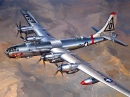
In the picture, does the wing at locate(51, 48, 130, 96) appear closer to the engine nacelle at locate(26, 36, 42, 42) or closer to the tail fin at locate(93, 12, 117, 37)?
the engine nacelle at locate(26, 36, 42, 42)

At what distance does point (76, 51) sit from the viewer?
48.7m

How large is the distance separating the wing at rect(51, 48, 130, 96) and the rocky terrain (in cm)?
457

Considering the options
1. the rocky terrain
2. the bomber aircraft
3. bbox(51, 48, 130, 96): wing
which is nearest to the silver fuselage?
the bomber aircraft

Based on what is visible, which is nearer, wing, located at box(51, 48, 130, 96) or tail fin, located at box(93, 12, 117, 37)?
wing, located at box(51, 48, 130, 96)

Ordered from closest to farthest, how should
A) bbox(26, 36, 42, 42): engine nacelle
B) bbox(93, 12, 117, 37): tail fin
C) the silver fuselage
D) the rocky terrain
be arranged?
1. the rocky terrain
2. the silver fuselage
3. bbox(26, 36, 42, 42): engine nacelle
4. bbox(93, 12, 117, 37): tail fin

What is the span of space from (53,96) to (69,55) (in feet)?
25.9

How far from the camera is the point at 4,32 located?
5184 cm

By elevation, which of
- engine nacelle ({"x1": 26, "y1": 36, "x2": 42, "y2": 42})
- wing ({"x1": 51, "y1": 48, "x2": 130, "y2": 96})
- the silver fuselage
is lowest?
wing ({"x1": 51, "y1": 48, "x2": 130, "y2": 96})

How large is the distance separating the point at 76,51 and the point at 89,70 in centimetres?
1354

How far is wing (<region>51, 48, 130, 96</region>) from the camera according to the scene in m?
32.0

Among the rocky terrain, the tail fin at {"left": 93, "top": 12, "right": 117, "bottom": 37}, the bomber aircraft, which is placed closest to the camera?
the bomber aircraft

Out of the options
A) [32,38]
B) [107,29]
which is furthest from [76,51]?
[32,38]

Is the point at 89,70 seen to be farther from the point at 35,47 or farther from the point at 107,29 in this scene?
the point at 107,29

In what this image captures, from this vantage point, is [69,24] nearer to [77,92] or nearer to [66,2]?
[66,2]
